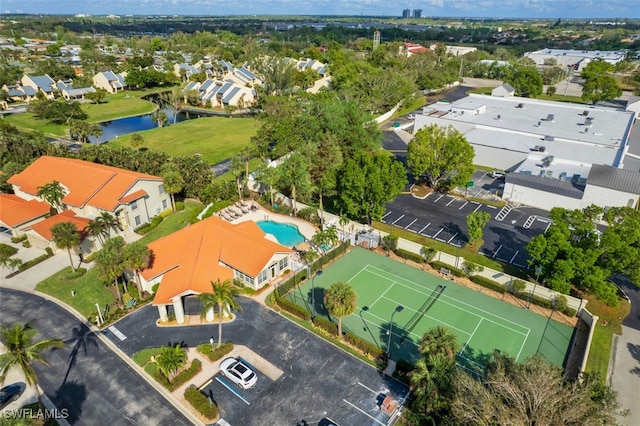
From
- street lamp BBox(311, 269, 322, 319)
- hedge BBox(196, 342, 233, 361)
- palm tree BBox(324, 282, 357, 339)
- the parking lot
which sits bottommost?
street lamp BBox(311, 269, 322, 319)

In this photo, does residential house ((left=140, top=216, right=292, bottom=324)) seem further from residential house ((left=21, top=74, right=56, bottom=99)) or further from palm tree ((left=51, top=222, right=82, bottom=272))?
residential house ((left=21, top=74, right=56, bottom=99))

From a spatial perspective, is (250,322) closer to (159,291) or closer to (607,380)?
(159,291)

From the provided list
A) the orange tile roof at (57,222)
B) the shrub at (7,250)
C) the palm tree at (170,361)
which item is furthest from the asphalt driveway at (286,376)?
the shrub at (7,250)

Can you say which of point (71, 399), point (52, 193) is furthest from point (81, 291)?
point (52, 193)

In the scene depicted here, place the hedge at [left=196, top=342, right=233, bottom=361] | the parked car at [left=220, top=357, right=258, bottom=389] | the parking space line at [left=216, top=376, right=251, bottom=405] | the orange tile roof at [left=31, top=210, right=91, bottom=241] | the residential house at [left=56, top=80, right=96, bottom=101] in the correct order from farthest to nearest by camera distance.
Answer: the residential house at [left=56, top=80, right=96, bottom=101] < the orange tile roof at [left=31, top=210, right=91, bottom=241] < the hedge at [left=196, top=342, right=233, bottom=361] < the parked car at [left=220, top=357, right=258, bottom=389] < the parking space line at [left=216, top=376, right=251, bottom=405]

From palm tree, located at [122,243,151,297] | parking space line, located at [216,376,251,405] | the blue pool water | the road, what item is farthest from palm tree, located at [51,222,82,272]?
parking space line, located at [216,376,251,405]

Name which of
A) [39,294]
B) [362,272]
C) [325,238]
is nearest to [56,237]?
[39,294]

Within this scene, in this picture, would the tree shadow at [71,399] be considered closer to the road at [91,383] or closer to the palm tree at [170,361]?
the road at [91,383]
